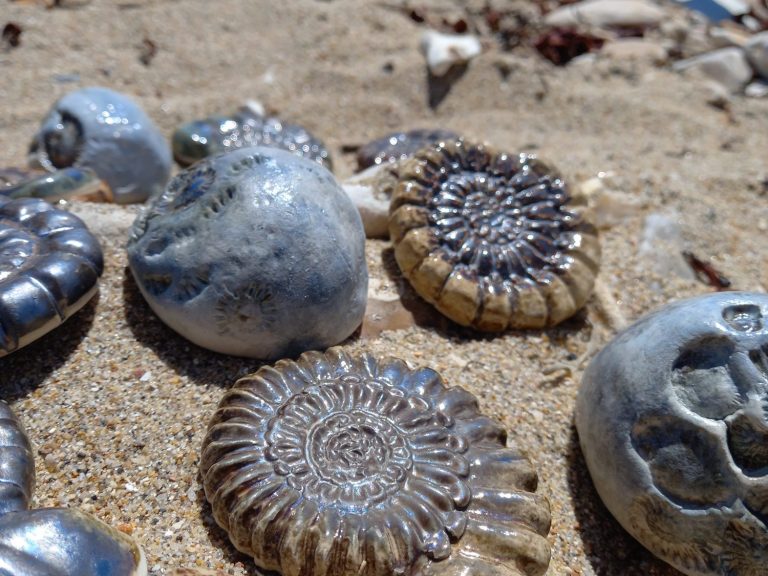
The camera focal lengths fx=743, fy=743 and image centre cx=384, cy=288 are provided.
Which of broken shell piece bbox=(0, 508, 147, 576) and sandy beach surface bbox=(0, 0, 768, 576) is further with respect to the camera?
sandy beach surface bbox=(0, 0, 768, 576)

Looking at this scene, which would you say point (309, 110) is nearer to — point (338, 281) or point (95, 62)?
point (95, 62)

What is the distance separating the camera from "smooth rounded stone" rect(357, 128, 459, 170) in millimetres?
4105

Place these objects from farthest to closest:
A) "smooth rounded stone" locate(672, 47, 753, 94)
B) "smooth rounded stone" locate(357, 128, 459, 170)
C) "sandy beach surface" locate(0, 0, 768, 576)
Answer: "smooth rounded stone" locate(672, 47, 753, 94), "smooth rounded stone" locate(357, 128, 459, 170), "sandy beach surface" locate(0, 0, 768, 576)

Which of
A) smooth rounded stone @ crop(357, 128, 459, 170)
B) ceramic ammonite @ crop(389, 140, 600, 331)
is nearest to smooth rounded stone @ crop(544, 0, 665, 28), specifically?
smooth rounded stone @ crop(357, 128, 459, 170)

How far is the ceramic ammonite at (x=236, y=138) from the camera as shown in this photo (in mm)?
4164

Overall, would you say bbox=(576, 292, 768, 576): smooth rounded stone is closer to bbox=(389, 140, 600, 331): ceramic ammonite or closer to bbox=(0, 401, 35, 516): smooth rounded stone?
bbox=(389, 140, 600, 331): ceramic ammonite

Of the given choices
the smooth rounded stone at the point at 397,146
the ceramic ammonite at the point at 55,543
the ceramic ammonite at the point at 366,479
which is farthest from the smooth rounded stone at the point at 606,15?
the ceramic ammonite at the point at 55,543

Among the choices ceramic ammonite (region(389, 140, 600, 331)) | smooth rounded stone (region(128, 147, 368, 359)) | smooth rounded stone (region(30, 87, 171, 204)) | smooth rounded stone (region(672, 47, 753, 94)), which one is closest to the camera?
smooth rounded stone (region(128, 147, 368, 359))

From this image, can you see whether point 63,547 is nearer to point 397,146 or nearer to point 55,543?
point 55,543

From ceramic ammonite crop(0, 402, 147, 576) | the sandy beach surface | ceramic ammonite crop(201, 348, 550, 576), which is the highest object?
ceramic ammonite crop(0, 402, 147, 576)

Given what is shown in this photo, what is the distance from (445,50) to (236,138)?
1847 millimetres

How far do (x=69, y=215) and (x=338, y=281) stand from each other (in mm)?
1057

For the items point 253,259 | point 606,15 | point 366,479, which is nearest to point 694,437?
point 366,479

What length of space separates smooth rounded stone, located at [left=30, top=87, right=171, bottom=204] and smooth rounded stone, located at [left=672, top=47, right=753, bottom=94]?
13.1 ft
